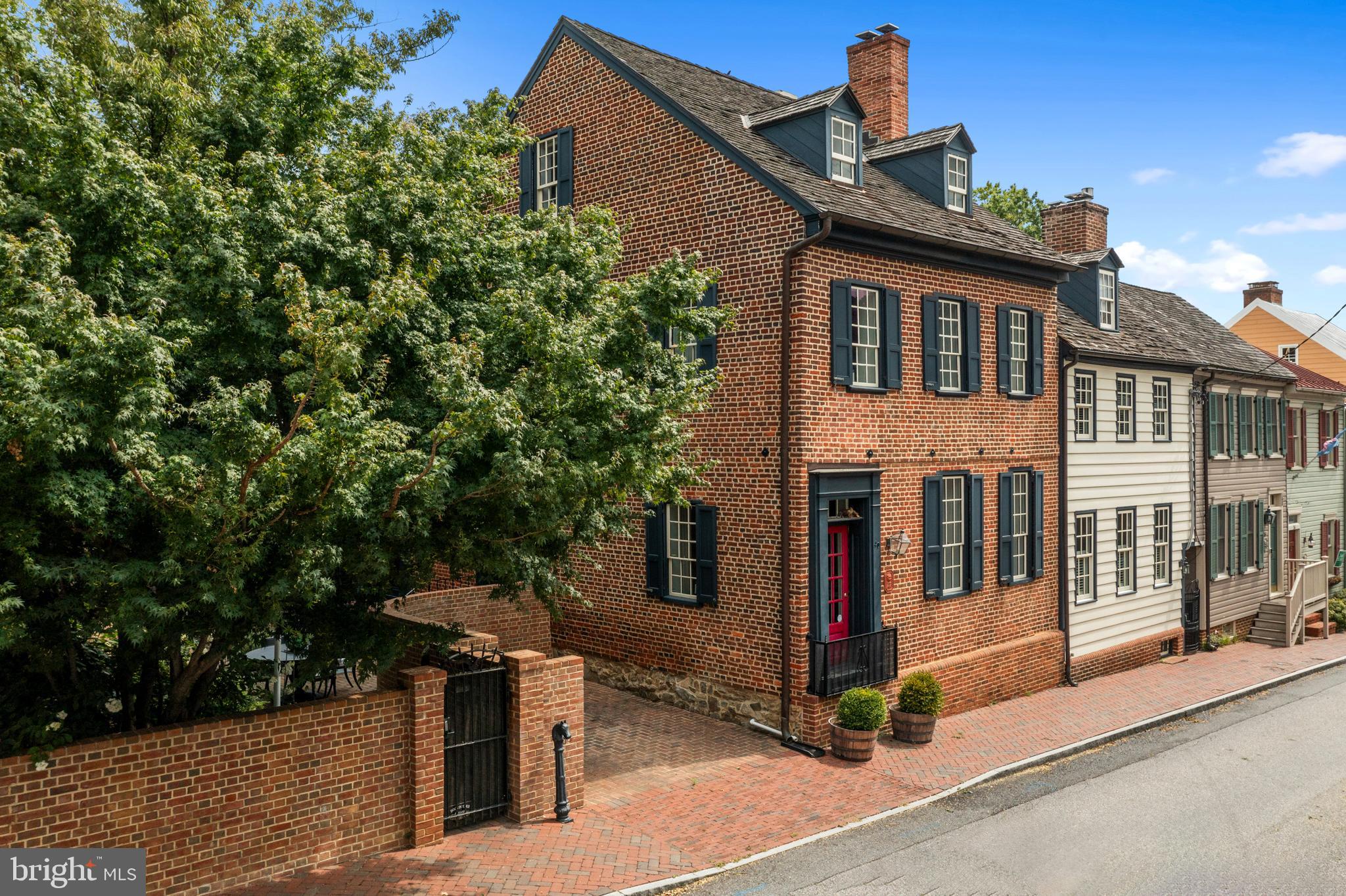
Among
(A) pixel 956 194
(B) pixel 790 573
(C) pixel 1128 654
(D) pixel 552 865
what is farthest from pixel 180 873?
(C) pixel 1128 654

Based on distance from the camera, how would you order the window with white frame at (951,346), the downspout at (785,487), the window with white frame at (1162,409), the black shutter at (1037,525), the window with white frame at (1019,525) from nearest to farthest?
the downspout at (785,487) → the window with white frame at (951,346) → the window with white frame at (1019,525) → the black shutter at (1037,525) → the window with white frame at (1162,409)

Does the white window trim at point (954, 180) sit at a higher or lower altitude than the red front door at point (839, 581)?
higher

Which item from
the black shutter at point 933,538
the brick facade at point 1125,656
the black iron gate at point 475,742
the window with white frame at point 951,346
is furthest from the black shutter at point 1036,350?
the black iron gate at point 475,742

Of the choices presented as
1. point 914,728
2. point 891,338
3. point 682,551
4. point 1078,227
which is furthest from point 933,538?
point 1078,227

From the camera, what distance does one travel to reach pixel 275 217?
336 inches

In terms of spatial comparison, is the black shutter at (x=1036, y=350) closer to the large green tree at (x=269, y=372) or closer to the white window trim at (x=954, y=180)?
the white window trim at (x=954, y=180)

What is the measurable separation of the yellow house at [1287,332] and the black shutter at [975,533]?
101 feet

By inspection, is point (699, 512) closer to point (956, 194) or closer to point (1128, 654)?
point (956, 194)

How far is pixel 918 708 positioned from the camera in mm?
14547

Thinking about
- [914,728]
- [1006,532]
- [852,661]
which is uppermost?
[1006,532]

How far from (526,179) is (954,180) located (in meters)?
8.10

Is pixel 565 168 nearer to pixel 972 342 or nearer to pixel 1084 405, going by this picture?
pixel 972 342

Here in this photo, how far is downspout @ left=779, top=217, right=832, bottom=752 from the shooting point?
14.2 meters

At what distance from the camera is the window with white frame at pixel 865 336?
15.0m
